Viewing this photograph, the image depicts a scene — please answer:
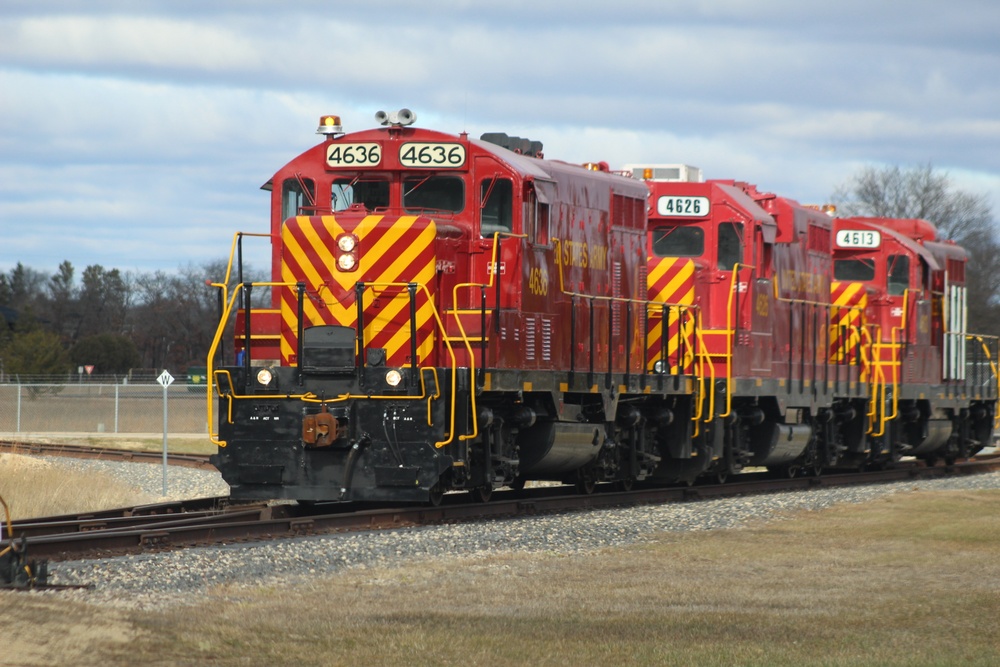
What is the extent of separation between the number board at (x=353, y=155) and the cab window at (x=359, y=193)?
23 centimetres

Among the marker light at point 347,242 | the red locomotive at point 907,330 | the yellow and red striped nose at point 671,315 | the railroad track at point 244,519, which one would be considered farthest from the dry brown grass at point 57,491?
the red locomotive at point 907,330

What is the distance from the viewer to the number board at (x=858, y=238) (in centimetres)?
2505

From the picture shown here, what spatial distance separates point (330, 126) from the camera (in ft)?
51.7

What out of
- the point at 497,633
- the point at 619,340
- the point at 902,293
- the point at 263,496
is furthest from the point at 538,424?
the point at 902,293

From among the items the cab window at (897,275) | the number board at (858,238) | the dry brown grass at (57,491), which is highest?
the number board at (858,238)

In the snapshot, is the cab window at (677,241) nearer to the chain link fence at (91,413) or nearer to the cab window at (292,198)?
the cab window at (292,198)

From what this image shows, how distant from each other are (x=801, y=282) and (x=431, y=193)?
911 centimetres

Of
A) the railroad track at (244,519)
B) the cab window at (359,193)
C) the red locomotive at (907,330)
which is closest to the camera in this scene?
the railroad track at (244,519)

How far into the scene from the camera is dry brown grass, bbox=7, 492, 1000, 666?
7.81 meters

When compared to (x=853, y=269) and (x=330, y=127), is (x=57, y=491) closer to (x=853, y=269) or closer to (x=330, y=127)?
(x=330, y=127)

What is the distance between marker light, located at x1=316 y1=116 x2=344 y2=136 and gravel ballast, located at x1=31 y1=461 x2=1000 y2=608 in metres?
4.63

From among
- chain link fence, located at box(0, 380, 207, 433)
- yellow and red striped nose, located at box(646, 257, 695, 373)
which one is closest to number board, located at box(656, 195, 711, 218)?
yellow and red striped nose, located at box(646, 257, 695, 373)

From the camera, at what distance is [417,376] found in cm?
1416

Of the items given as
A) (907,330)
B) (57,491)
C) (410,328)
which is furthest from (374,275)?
(907,330)
